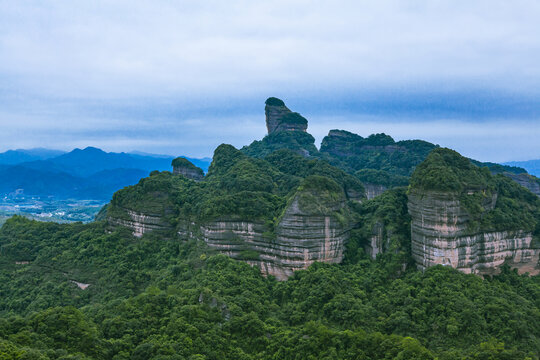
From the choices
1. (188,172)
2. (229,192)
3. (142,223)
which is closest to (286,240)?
(229,192)

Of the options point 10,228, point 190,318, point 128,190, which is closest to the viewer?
point 190,318

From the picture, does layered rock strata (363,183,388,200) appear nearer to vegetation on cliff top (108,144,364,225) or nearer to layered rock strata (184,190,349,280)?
vegetation on cliff top (108,144,364,225)

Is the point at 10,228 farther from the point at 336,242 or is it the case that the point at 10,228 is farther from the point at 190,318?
the point at 336,242

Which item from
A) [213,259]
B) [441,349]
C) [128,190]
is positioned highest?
[128,190]

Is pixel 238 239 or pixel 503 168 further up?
pixel 503 168

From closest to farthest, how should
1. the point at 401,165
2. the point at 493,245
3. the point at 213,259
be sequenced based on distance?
the point at 493,245
the point at 213,259
the point at 401,165

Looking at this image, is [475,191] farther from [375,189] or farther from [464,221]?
[375,189]

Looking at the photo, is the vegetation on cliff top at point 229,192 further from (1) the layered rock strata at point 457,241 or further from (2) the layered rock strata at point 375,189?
(2) the layered rock strata at point 375,189

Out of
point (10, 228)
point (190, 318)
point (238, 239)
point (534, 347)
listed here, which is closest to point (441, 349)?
point (534, 347)
